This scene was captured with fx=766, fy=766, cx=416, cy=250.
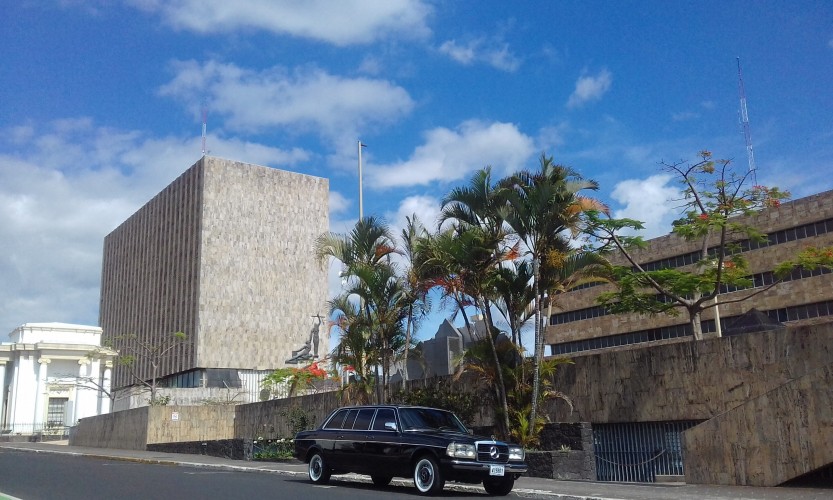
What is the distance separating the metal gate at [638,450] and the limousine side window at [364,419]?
6.02 metres

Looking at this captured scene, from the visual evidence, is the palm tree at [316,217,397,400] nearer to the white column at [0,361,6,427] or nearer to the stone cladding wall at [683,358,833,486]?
the stone cladding wall at [683,358,833,486]

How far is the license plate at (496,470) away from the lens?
41.2 ft

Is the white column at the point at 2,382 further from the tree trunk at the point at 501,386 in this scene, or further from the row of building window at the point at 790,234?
the tree trunk at the point at 501,386

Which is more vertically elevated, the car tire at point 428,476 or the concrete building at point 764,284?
the concrete building at point 764,284

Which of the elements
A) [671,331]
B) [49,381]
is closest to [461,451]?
[671,331]

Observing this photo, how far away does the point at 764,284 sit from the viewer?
153 feet

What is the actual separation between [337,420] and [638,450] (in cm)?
679

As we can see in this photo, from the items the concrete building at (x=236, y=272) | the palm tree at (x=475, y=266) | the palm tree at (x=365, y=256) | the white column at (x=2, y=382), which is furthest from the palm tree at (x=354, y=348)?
the white column at (x=2, y=382)

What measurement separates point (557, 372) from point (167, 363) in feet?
236

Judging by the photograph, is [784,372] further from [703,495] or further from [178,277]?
[178,277]

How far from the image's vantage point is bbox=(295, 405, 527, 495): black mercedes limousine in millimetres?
12586

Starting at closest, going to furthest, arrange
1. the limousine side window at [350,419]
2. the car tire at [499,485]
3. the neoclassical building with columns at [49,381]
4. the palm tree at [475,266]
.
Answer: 1. the car tire at [499,485]
2. the limousine side window at [350,419]
3. the palm tree at [475,266]
4. the neoclassical building with columns at [49,381]

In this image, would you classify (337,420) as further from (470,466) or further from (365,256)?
(365,256)

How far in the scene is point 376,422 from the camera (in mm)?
14305
